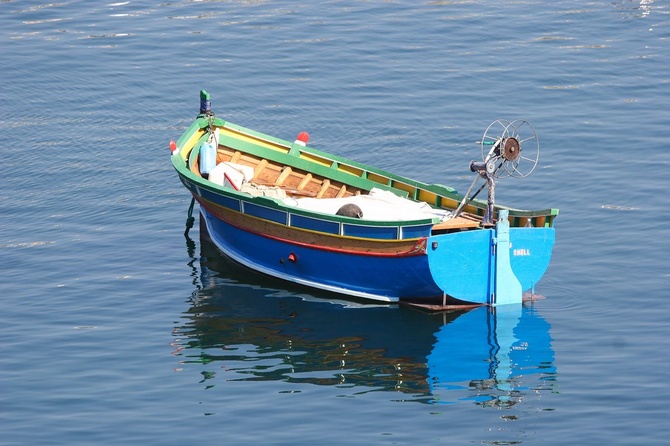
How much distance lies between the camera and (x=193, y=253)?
28000 millimetres

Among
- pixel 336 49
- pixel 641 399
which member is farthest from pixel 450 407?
pixel 336 49

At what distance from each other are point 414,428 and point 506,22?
88.3 ft

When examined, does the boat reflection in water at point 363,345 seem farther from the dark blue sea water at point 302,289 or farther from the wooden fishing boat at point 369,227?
the wooden fishing boat at point 369,227

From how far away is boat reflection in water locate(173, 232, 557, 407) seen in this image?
21.4 m

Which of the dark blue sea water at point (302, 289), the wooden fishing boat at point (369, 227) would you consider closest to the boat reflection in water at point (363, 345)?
the dark blue sea water at point (302, 289)

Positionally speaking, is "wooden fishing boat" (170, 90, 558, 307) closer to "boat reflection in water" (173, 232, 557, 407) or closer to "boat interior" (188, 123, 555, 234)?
"boat interior" (188, 123, 555, 234)

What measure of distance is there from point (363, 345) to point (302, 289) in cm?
303

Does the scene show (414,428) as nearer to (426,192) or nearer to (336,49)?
(426,192)

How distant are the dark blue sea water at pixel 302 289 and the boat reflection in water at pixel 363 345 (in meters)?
0.06

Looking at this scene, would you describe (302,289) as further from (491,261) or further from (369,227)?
(491,261)

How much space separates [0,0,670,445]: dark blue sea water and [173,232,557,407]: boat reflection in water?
6 centimetres

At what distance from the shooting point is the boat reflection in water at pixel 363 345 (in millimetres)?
21375

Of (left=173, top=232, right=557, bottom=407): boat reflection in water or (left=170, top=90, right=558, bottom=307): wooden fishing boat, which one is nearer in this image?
(left=173, top=232, right=557, bottom=407): boat reflection in water

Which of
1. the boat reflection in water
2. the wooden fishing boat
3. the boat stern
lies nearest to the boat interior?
the wooden fishing boat
